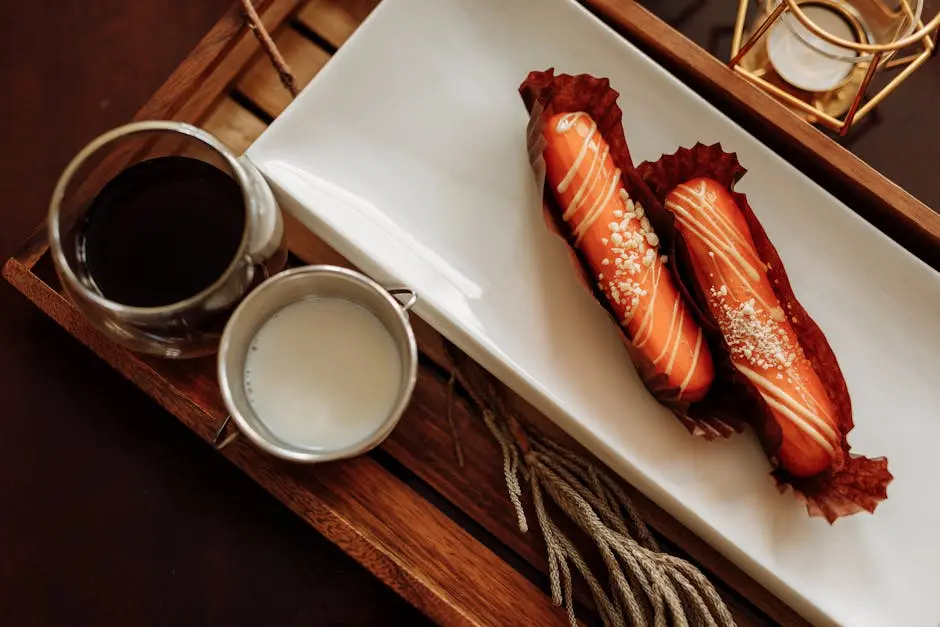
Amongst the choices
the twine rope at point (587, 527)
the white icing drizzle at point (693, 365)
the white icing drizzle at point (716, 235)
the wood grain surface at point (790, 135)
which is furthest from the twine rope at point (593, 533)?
the wood grain surface at point (790, 135)

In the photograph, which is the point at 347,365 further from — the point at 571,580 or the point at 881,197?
the point at 881,197

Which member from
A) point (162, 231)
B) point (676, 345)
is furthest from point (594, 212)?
point (162, 231)

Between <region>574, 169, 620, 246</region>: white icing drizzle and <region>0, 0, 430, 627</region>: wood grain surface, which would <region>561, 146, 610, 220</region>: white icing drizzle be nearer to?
<region>574, 169, 620, 246</region>: white icing drizzle

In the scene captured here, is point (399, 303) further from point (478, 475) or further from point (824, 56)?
point (824, 56)

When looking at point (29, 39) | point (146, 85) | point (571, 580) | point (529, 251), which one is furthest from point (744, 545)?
point (29, 39)

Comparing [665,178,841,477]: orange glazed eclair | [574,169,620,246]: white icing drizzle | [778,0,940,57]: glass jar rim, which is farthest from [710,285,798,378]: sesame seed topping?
[778,0,940,57]: glass jar rim

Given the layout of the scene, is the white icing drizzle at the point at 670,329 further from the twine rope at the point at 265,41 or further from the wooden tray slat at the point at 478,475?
the twine rope at the point at 265,41
